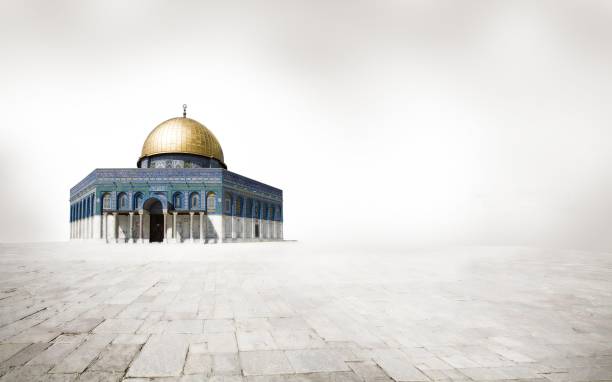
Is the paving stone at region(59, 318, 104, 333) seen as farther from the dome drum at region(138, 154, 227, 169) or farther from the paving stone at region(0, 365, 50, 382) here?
the dome drum at region(138, 154, 227, 169)

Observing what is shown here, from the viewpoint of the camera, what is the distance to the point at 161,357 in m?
3.15

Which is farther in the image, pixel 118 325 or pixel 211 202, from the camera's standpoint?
pixel 211 202

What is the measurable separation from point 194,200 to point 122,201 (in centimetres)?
676

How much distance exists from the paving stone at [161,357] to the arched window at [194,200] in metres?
30.7

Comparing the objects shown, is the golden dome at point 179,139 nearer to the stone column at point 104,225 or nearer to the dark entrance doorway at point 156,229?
the dark entrance doorway at point 156,229

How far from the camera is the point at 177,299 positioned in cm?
565

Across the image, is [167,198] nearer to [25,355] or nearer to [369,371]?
[25,355]

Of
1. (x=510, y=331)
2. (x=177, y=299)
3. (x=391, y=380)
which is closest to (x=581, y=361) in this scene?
(x=510, y=331)

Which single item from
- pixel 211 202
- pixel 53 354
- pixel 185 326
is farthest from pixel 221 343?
pixel 211 202

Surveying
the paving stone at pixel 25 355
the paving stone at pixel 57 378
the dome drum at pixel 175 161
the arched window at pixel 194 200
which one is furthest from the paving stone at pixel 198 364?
the dome drum at pixel 175 161

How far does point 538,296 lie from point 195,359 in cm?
602

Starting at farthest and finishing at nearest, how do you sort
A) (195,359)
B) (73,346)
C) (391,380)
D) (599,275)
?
1. (599,275)
2. (73,346)
3. (195,359)
4. (391,380)

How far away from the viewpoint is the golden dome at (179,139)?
Result: 35906 mm

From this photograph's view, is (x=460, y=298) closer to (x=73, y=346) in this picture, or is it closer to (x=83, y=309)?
(x=73, y=346)
